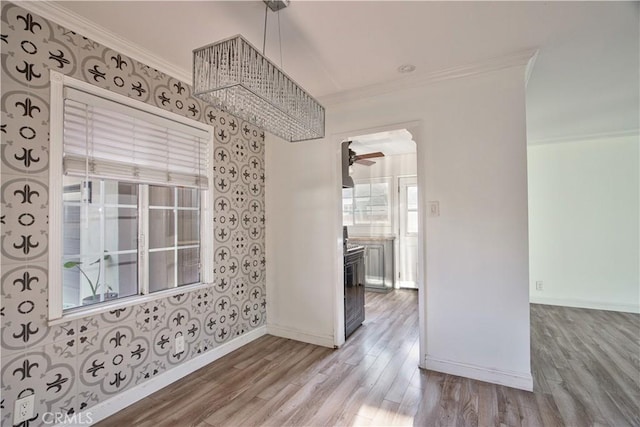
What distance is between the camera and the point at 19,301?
161 cm

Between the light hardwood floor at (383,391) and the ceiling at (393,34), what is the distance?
2.61m

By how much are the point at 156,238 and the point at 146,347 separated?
2.76 feet

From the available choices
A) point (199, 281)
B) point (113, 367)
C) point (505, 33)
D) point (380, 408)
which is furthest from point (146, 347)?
point (505, 33)

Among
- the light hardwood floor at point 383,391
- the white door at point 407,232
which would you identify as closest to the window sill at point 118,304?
the light hardwood floor at point 383,391

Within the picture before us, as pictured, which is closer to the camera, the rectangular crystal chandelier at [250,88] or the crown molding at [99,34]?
the rectangular crystal chandelier at [250,88]

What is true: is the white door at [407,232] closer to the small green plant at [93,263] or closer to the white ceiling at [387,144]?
the white ceiling at [387,144]

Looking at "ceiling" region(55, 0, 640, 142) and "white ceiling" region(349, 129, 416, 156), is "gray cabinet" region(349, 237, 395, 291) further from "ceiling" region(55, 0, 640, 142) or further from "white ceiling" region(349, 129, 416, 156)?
"ceiling" region(55, 0, 640, 142)

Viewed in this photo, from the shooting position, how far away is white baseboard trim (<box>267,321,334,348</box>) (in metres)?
3.06

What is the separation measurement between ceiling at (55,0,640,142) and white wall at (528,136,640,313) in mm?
1950

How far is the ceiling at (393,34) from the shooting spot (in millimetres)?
1761

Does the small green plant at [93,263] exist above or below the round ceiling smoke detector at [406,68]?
below

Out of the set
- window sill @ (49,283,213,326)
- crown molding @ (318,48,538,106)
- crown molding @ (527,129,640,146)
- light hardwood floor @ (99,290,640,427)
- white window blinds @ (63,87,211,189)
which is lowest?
light hardwood floor @ (99,290,640,427)

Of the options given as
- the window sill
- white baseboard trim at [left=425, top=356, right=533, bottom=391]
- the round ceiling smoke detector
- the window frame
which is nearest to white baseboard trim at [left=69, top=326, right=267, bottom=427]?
the window sill

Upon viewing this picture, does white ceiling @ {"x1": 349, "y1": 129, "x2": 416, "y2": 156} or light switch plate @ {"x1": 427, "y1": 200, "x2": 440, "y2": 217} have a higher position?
white ceiling @ {"x1": 349, "y1": 129, "x2": 416, "y2": 156}
